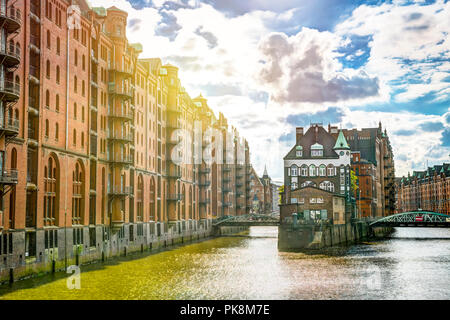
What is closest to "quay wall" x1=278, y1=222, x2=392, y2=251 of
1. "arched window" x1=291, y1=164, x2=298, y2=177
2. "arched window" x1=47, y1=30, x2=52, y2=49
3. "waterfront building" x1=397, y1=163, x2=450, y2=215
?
"arched window" x1=291, y1=164, x2=298, y2=177

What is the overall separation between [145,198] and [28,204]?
87.4ft

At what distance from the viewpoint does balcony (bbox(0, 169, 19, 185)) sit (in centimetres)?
3469

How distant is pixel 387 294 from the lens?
112ft

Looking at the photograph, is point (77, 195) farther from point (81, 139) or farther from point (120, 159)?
point (120, 159)

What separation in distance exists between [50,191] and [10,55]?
1157cm

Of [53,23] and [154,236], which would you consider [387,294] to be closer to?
[53,23]

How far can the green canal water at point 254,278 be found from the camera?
3334 centimetres

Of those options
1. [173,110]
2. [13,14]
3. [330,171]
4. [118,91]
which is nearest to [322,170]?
[330,171]

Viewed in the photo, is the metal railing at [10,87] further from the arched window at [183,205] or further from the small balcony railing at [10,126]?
the arched window at [183,205]

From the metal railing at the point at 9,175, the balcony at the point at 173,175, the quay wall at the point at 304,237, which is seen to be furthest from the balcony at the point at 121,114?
the quay wall at the point at 304,237

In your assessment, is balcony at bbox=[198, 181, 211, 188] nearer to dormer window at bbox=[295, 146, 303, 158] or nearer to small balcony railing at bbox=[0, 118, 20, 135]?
dormer window at bbox=[295, 146, 303, 158]

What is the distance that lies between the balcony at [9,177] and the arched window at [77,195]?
10.5 m
